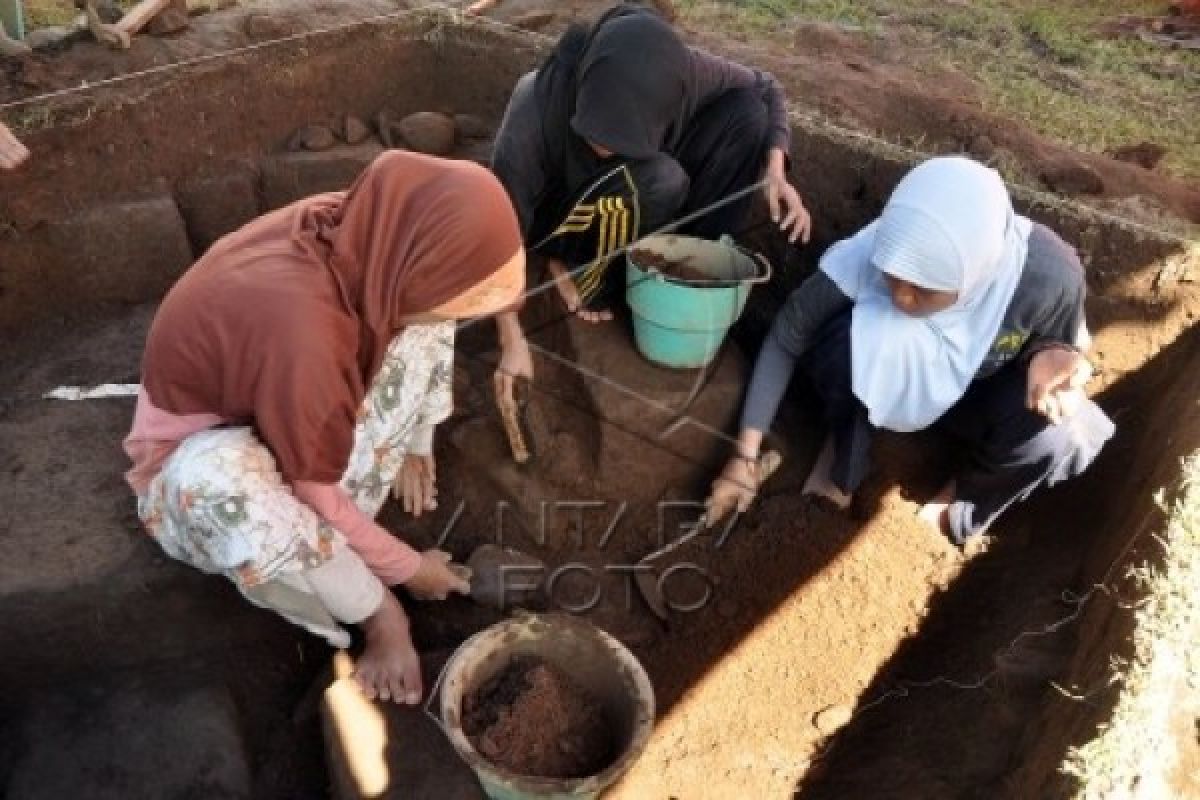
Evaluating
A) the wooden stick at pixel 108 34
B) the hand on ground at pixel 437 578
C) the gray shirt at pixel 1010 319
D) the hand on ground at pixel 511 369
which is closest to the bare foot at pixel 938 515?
the gray shirt at pixel 1010 319

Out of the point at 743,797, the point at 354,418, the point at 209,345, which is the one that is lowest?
the point at 743,797

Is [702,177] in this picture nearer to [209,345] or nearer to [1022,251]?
[1022,251]

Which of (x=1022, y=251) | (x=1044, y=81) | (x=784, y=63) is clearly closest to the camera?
(x=1022, y=251)

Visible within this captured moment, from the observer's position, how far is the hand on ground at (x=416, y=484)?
2902 millimetres

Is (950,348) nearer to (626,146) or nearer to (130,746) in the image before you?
(626,146)

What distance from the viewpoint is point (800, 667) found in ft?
9.10

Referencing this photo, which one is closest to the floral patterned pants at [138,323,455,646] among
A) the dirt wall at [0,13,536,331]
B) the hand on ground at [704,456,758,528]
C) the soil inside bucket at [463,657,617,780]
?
the soil inside bucket at [463,657,617,780]

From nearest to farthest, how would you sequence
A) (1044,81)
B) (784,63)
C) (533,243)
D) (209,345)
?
(209,345) → (533,243) → (784,63) → (1044,81)

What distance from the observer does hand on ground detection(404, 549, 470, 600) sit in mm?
2580

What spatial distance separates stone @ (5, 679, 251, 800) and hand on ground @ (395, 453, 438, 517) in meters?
0.73

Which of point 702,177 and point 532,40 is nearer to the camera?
point 702,177

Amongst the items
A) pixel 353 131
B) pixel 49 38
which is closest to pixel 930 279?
pixel 353 131

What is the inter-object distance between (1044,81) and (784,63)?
2176 mm

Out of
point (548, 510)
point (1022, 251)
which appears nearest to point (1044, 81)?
point (1022, 251)
